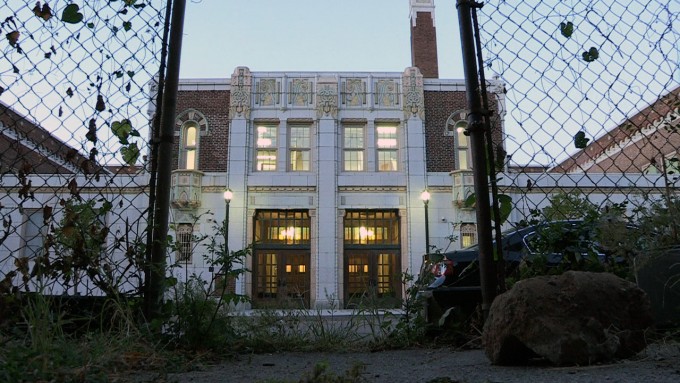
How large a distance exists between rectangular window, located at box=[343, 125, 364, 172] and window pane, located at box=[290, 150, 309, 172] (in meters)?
1.64

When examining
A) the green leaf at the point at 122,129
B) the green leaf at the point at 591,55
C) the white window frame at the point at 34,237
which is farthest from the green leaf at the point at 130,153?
the green leaf at the point at 591,55

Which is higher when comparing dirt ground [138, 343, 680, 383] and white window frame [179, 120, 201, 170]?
white window frame [179, 120, 201, 170]

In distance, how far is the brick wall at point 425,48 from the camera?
78.6 feet

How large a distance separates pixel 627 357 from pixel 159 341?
218 centimetres

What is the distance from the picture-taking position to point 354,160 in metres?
21.0

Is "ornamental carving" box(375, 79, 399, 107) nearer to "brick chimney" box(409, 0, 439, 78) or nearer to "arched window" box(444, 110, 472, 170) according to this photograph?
"arched window" box(444, 110, 472, 170)

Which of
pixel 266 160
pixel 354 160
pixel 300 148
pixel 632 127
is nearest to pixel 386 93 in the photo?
pixel 354 160

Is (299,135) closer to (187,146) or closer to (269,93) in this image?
(269,93)

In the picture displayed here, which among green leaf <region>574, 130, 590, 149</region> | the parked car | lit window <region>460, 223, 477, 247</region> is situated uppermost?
lit window <region>460, 223, 477, 247</region>

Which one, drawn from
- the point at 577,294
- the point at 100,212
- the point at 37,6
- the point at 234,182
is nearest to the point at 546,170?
the point at 577,294

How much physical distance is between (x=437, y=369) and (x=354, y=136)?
19.3 m

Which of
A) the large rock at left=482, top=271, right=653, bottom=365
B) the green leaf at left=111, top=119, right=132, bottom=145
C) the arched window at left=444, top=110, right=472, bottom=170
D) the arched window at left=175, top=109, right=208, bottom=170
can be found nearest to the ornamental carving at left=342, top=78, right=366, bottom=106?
the arched window at left=444, top=110, right=472, bottom=170

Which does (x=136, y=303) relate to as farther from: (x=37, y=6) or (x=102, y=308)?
(x=37, y=6)

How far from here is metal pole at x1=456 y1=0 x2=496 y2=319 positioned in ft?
9.01
